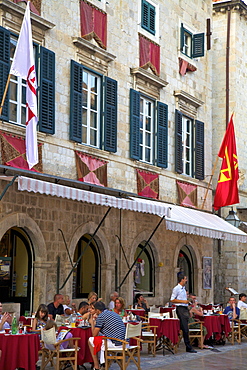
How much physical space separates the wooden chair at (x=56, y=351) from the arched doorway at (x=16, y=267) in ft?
10.8

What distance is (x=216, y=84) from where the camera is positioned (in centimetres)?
2238

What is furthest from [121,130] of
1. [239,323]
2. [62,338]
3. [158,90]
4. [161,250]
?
[62,338]

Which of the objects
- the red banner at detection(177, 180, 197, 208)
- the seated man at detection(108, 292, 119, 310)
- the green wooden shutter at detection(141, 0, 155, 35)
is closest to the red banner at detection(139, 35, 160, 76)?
the green wooden shutter at detection(141, 0, 155, 35)

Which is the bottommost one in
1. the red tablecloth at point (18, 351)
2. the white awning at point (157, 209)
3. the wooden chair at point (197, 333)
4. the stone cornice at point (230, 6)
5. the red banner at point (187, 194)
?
the wooden chair at point (197, 333)

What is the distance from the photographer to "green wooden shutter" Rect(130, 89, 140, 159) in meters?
15.5

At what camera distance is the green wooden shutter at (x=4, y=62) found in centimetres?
1152

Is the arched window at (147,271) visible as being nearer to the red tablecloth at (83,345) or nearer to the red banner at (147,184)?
the red banner at (147,184)

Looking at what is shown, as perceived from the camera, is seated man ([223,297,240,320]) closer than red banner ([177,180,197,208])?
Yes

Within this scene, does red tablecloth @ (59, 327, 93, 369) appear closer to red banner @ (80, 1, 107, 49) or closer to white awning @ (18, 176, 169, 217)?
white awning @ (18, 176, 169, 217)

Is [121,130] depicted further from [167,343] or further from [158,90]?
[167,343]

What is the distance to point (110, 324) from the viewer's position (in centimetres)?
895

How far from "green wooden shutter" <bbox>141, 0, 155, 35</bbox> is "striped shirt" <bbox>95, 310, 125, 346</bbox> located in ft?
31.4

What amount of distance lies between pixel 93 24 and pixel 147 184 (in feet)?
13.8

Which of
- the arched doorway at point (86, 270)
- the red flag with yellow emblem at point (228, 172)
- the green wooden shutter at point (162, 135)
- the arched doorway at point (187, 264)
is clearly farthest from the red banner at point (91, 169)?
the arched doorway at point (187, 264)
